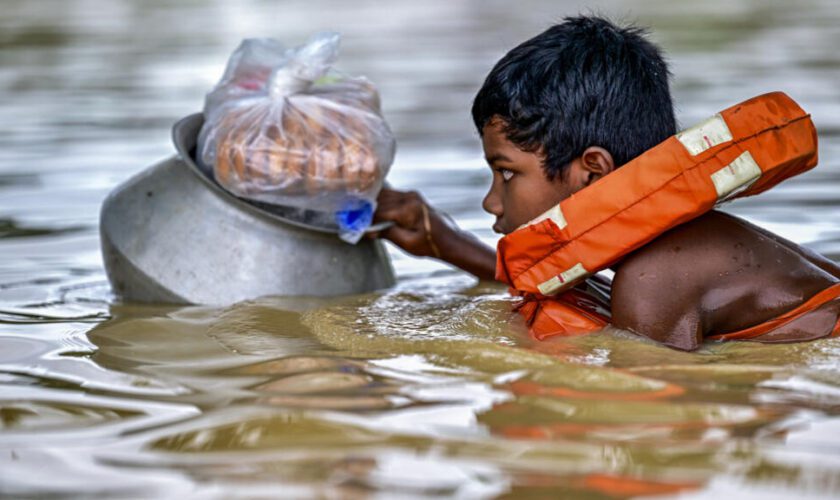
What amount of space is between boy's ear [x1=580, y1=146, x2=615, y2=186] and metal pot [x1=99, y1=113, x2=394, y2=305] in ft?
3.33

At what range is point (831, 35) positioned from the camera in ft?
40.1

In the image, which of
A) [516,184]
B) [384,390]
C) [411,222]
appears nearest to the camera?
[384,390]

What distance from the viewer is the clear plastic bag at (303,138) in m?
4.39

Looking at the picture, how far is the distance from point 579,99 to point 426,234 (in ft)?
3.41

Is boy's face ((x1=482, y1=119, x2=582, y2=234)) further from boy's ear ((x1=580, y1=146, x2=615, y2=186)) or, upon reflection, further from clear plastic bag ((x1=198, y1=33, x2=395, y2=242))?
clear plastic bag ((x1=198, y1=33, x2=395, y2=242))

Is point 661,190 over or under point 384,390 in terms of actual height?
over

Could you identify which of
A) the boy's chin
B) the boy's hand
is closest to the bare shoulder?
the boy's chin

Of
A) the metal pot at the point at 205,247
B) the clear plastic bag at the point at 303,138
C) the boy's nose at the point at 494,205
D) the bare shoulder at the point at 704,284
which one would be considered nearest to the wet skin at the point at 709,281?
the bare shoulder at the point at 704,284

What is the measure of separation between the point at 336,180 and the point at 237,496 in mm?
2013

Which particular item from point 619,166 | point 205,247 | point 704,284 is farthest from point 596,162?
point 205,247

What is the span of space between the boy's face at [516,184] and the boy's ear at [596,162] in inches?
2.5

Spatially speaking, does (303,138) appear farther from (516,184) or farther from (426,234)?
(516,184)

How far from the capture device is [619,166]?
391 cm

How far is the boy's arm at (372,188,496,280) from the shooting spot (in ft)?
15.3
